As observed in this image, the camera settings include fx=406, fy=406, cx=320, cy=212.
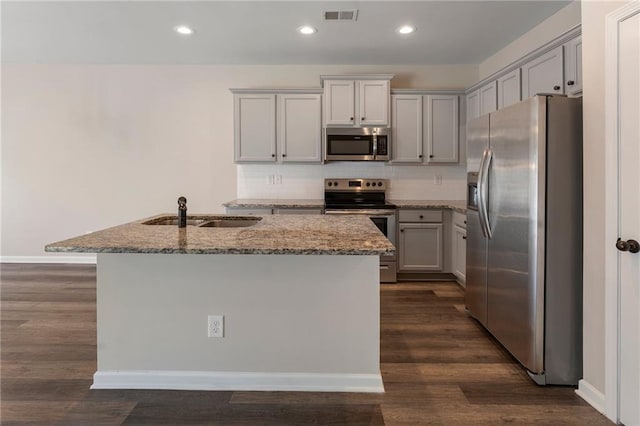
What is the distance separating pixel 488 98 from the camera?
4.23m

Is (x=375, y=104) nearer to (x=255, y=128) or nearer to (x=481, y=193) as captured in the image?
(x=255, y=128)

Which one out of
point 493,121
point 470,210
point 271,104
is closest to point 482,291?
point 470,210

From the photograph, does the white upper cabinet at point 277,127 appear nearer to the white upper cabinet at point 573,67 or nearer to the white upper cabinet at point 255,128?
the white upper cabinet at point 255,128

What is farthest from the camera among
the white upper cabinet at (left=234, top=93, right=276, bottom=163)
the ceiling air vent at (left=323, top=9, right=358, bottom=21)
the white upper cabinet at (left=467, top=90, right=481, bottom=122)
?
the white upper cabinet at (left=234, top=93, right=276, bottom=163)

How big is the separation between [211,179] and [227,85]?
1213mm

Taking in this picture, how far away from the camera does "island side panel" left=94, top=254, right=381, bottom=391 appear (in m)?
2.24

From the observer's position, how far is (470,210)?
131 inches

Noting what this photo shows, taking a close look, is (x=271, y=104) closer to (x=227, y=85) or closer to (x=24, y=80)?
(x=227, y=85)

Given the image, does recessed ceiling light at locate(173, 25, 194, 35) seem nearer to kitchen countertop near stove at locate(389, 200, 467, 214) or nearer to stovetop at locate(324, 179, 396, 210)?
stovetop at locate(324, 179, 396, 210)

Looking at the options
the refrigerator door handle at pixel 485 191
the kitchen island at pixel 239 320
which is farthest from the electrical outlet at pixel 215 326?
the refrigerator door handle at pixel 485 191

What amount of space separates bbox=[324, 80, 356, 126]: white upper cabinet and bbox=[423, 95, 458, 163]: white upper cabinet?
87cm

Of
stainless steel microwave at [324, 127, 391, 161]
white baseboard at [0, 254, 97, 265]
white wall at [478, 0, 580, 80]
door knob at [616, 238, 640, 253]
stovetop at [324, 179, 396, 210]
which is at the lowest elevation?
white baseboard at [0, 254, 97, 265]

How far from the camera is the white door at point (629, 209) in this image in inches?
71.9

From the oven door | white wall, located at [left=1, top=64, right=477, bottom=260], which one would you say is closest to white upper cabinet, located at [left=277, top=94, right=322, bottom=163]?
white wall, located at [left=1, top=64, right=477, bottom=260]
